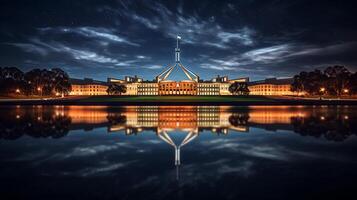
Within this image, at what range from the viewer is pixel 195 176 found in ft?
19.5

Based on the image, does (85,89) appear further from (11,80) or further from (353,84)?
(353,84)

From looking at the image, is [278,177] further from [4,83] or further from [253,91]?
[253,91]

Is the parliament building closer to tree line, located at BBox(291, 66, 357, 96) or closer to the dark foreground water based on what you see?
tree line, located at BBox(291, 66, 357, 96)

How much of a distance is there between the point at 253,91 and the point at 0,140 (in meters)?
135

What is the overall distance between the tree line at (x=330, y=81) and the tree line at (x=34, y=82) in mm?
71746

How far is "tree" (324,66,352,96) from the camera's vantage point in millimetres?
69244

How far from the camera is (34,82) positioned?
75.0 meters

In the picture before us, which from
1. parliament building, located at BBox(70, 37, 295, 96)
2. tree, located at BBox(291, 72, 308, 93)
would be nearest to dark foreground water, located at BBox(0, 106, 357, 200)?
tree, located at BBox(291, 72, 308, 93)

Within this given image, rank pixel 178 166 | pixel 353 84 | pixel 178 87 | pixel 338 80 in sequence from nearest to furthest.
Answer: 1. pixel 178 166
2. pixel 353 84
3. pixel 338 80
4. pixel 178 87

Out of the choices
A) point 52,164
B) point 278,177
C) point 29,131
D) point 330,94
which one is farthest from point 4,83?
point 330,94

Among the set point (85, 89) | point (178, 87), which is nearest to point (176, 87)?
point (178, 87)

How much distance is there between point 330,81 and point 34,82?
85.5m

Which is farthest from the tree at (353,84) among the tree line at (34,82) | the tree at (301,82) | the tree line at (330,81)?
the tree line at (34,82)

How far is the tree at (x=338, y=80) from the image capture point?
6924 centimetres
